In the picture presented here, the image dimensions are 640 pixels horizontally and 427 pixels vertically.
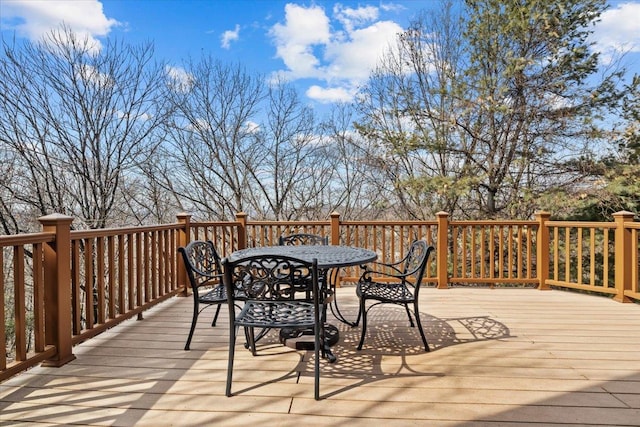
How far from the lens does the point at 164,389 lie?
1.93 meters

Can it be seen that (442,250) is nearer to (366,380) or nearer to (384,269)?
(384,269)

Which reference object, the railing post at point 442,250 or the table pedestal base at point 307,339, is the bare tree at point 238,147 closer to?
the railing post at point 442,250

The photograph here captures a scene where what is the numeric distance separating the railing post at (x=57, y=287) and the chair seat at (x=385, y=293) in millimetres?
2032

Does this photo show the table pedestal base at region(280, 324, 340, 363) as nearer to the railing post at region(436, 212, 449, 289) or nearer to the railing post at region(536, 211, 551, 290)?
the railing post at region(436, 212, 449, 289)

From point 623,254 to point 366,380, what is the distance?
3.59 metres

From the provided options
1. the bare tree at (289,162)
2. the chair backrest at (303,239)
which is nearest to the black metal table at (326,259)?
the chair backrest at (303,239)

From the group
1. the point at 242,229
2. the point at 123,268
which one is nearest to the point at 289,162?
the point at 242,229

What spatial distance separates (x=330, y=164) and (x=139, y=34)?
5256mm

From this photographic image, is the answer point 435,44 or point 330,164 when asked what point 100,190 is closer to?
point 330,164

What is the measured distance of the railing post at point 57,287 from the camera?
220 centimetres

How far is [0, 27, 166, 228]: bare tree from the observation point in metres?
6.23

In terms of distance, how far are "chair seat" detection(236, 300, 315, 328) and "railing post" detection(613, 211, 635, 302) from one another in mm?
3807

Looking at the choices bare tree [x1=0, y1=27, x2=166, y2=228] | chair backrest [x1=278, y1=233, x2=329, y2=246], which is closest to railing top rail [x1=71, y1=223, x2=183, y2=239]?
chair backrest [x1=278, y1=233, x2=329, y2=246]

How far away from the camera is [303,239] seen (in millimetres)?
3957
